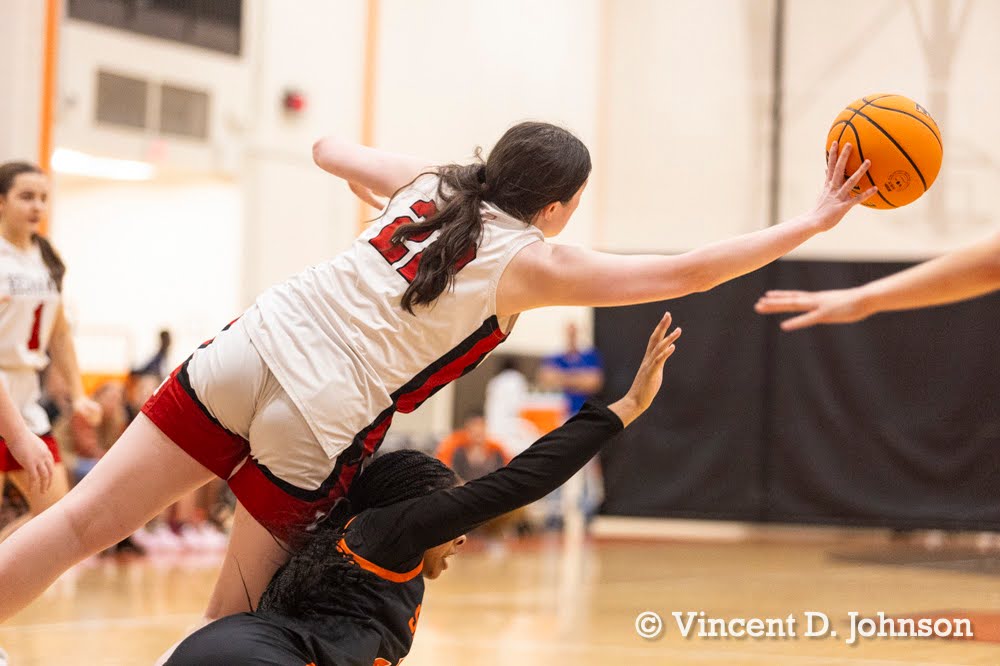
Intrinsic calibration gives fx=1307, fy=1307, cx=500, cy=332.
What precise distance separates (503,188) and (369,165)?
0.46 m

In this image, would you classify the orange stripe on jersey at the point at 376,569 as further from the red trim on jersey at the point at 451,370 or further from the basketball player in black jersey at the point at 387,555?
the red trim on jersey at the point at 451,370

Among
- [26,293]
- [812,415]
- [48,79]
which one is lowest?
[812,415]

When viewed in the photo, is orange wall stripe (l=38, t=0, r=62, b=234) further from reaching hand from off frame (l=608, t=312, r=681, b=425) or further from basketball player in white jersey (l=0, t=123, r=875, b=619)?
reaching hand from off frame (l=608, t=312, r=681, b=425)

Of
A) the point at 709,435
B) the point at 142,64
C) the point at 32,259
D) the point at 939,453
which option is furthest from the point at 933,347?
the point at 32,259

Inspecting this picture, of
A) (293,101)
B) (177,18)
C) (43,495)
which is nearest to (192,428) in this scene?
(43,495)

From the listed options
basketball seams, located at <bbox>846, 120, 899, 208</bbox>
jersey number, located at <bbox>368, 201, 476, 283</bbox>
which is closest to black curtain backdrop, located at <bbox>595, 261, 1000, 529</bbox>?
basketball seams, located at <bbox>846, 120, 899, 208</bbox>

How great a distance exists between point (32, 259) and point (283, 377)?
247 centimetres

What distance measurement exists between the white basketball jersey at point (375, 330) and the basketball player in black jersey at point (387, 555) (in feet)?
0.79

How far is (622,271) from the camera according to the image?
117 inches

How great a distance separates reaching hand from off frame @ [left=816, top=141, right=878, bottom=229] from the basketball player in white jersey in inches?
0.6

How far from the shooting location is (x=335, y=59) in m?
12.5

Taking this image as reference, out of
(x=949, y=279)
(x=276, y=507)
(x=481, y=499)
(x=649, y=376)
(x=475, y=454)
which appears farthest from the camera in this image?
(x=475, y=454)

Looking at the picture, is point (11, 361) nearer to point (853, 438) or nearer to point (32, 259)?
point (32, 259)

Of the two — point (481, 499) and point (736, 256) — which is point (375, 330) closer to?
point (481, 499)
